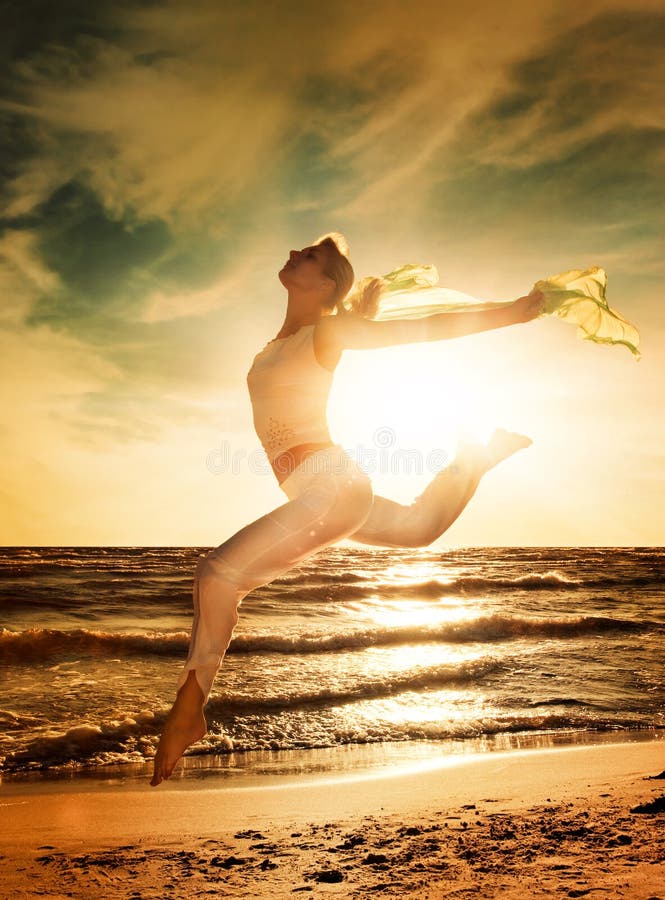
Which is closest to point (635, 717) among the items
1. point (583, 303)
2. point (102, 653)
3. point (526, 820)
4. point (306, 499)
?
point (526, 820)

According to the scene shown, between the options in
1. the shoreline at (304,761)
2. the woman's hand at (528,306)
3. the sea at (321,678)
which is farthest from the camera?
the sea at (321,678)

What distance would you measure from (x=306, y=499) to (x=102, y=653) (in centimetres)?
1156

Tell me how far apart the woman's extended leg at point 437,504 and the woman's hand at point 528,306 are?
817 mm

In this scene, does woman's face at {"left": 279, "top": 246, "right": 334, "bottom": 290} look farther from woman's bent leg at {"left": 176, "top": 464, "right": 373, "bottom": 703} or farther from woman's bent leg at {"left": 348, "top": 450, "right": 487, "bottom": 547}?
woman's bent leg at {"left": 348, "top": 450, "right": 487, "bottom": 547}

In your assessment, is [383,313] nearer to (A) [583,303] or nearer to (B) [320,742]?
(A) [583,303]

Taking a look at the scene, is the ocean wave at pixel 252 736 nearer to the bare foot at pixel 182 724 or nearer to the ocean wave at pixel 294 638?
the bare foot at pixel 182 724

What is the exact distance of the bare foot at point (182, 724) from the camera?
3605mm

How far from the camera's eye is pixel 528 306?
13.1 feet

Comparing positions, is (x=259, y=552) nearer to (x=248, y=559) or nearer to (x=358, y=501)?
(x=248, y=559)

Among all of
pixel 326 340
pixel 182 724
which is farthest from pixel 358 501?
pixel 182 724

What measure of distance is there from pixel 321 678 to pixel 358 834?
6872mm

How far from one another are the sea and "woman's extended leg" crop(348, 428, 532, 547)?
4.46 meters

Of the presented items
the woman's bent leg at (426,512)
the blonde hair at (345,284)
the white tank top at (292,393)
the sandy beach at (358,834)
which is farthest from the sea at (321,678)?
the blonde hair at (345,284)

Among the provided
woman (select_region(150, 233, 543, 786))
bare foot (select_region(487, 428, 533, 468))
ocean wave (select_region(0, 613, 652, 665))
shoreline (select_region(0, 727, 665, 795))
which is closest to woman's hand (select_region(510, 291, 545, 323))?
woman (select_region(150, 233, 543, 786))
